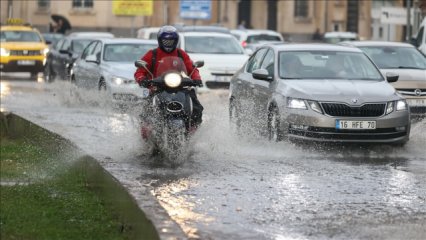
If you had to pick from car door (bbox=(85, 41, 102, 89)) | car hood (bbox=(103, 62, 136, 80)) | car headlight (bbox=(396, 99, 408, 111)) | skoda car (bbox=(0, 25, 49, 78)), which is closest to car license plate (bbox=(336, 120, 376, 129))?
car headlight (bbox=(396, 99, 408, 111))

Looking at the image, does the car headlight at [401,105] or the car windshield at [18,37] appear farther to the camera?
the car windshield at [18,37]

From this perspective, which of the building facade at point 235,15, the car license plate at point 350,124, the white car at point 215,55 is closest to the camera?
the car license plate at point 350,124

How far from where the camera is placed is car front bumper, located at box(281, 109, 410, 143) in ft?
47.1

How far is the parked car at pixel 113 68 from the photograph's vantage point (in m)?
22.1

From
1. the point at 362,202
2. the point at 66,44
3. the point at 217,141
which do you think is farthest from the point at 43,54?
the point at 362,202

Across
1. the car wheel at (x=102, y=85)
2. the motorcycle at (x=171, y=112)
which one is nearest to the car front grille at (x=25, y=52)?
the car wheel at (x=102, y=85)

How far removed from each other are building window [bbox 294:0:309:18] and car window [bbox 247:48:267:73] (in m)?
56.3

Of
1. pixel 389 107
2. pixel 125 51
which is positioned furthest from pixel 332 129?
pixel 125 51

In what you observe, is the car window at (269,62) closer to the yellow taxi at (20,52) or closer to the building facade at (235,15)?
the yellow taxi at (20,52)

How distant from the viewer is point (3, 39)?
38.8 meters

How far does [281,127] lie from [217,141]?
97 cm

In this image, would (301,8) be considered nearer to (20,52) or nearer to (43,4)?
(43,4)

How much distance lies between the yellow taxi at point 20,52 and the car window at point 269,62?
853 inches

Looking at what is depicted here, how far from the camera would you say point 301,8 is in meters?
73.6
